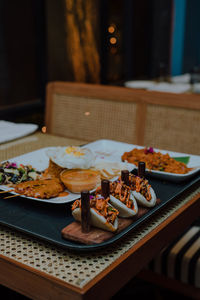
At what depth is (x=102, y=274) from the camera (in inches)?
27.9

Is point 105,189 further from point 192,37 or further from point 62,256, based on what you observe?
point 192,37

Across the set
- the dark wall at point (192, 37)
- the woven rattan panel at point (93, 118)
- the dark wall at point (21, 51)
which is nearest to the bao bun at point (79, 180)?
the woven rattan panel at point (93, 118)

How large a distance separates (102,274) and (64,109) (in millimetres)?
1599

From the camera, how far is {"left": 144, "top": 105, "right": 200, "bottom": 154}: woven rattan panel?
178 cm

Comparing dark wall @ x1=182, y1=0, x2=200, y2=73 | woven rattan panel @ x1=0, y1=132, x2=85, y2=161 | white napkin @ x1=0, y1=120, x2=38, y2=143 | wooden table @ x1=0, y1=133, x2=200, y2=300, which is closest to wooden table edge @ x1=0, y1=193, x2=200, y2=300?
wooden table @ x1=0, y1=133, x2=200, y2=300

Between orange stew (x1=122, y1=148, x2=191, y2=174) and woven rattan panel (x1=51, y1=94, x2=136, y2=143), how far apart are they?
69 centimetres

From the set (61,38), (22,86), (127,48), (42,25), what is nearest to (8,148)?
(22,86)

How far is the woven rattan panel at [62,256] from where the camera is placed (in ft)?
2.33

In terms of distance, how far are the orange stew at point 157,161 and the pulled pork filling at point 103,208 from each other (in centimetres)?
37

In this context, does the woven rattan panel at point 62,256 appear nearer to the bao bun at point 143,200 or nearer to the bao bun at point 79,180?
the bao bun at point 143,200

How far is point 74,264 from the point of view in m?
0.74

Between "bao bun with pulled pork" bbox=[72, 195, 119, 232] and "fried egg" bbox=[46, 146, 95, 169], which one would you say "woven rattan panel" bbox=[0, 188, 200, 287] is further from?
"fried egg" bbox=[46, 146, 95, 169]

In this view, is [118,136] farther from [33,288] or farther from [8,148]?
[33,288]

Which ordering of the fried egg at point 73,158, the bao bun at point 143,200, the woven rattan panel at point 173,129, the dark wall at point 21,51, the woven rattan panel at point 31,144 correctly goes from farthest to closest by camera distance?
the dark wall at point 21,51 < the woven rattan panel at point 173,129 < the woven rattan panel at point 31,144 < the fried egg at point 73,158 < the bao bun at point 143,200
